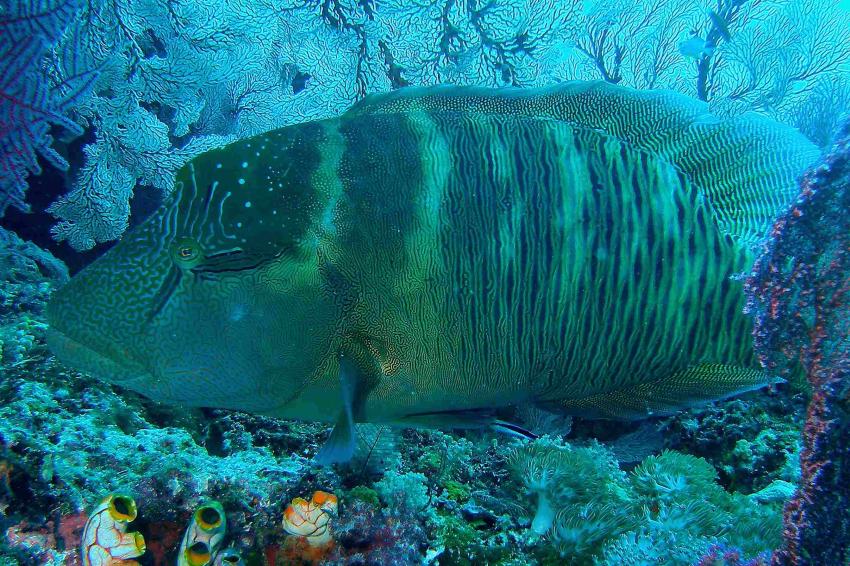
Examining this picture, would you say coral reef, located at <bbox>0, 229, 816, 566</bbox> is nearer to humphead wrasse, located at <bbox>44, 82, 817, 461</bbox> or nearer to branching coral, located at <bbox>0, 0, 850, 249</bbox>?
humphead wrasse, located at <bbox>44, 82, 817, 461</bbox>

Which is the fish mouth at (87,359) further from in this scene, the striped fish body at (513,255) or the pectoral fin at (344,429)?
the striped fish body at (513,255)

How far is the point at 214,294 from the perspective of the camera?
189cm

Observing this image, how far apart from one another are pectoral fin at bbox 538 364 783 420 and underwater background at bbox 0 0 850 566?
0.31 m

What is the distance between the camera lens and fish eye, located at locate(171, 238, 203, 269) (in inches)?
74.0

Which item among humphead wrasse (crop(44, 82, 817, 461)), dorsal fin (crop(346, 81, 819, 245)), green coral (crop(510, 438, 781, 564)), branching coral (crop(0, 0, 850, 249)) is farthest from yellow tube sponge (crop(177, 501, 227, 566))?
branching coral (crop(0, 0, 850, 249))

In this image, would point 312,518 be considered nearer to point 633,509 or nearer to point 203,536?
point 203,536

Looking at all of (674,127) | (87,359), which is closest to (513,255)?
(674,127)

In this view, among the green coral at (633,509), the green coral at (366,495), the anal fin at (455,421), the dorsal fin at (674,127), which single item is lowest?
the green coral at (366,495)

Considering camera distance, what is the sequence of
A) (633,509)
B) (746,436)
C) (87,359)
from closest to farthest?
(87,359)
(633,509)
(746,436)

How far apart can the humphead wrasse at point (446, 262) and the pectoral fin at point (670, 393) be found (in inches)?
0.5

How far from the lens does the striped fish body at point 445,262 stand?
74.8 inches

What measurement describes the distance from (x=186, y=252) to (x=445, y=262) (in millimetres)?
993

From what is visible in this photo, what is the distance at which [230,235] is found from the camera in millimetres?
1906

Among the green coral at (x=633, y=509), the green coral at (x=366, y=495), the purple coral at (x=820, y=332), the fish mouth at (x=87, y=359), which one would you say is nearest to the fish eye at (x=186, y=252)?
the fish mouth at (x=87, y=359)
